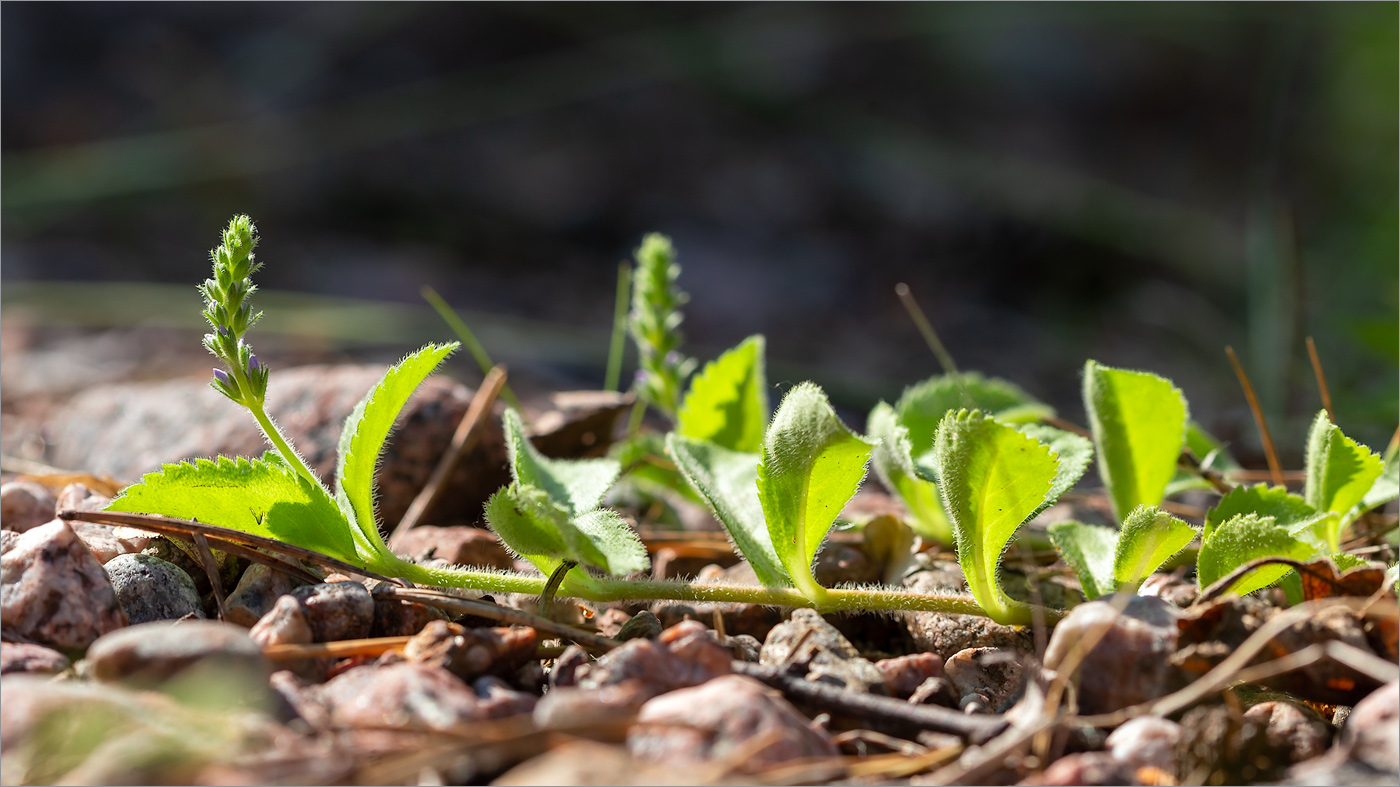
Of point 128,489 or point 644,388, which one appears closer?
point 128,489

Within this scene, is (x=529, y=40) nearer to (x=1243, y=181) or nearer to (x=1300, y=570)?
Answer: (x=1243, y=181)

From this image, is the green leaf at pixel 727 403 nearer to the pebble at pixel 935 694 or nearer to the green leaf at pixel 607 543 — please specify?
the green leaf at pixel 607 543

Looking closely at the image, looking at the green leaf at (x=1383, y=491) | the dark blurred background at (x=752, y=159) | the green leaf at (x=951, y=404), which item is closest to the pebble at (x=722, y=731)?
the green leaf at (x=951, y=404)

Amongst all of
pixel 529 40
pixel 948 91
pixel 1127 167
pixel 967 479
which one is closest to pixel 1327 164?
pixel 1127 167

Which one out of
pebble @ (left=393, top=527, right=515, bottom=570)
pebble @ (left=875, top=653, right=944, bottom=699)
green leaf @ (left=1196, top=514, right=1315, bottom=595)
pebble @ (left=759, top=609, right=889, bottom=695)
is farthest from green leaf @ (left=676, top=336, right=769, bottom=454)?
green leaf @ (left=1196, top=514, right=1315, bottom=595)

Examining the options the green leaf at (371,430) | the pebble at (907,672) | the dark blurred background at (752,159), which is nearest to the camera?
the pebble at (907,672)

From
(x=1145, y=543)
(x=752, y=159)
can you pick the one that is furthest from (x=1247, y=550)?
(x=752, y=159)
